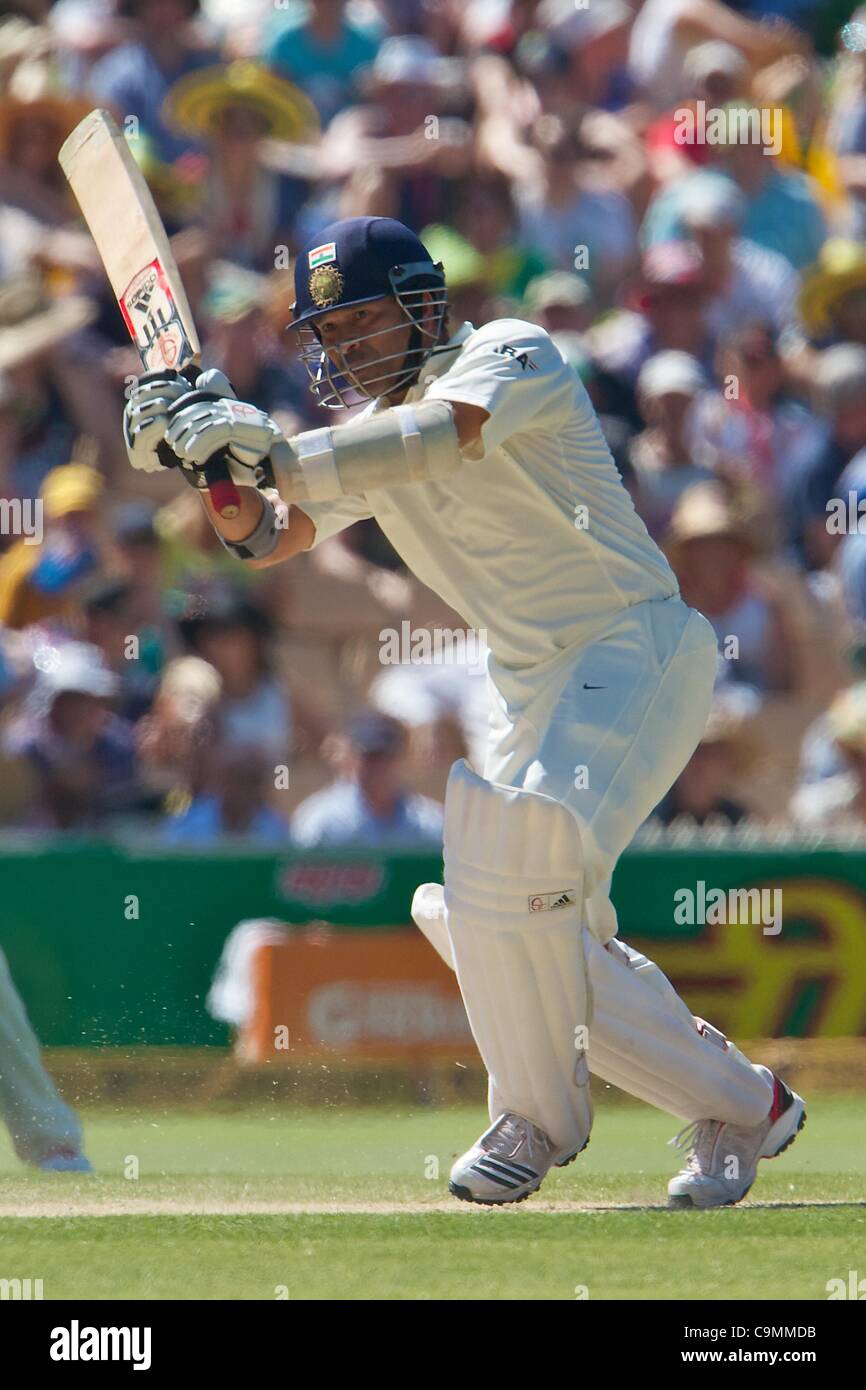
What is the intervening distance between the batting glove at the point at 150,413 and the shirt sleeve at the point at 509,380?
47 cm

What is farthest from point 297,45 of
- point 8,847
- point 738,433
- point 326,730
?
point 8,847

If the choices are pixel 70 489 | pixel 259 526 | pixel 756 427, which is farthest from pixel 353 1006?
pixel 756 427

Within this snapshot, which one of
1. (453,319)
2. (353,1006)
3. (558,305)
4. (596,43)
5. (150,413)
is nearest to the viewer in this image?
(150,413)

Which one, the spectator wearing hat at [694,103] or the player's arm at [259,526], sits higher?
the spectator wearing hat at [694,103]

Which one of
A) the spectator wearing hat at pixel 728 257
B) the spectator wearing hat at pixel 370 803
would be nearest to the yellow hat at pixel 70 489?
the spectator wearing hat at pixel 370 803

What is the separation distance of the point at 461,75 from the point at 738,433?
2.18 metres

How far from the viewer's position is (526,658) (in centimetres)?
464

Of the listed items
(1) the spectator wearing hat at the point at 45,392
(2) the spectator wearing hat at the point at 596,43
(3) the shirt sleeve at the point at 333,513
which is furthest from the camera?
(2) the spectator wearing hat at the point at 596,43

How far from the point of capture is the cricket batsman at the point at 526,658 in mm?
4328

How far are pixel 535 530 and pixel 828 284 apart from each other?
4.60m

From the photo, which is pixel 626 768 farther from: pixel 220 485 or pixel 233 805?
pixel 233 805

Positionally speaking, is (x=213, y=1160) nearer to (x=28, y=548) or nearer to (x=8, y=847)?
(x=8, y=847)

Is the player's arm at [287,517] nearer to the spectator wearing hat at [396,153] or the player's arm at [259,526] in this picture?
the player's arm at [259,526]

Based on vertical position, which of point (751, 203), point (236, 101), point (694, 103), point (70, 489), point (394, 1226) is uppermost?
point (694, 103)
